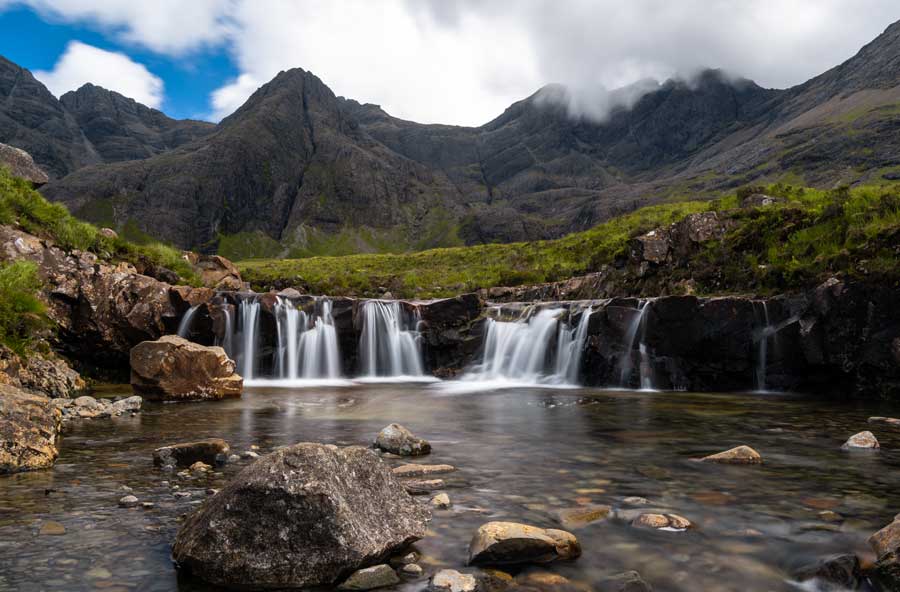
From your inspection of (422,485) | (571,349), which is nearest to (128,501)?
(422,485)

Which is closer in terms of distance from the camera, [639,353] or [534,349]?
[639,353]

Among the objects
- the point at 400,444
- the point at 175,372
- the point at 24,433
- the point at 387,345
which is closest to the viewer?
the point at 24,433

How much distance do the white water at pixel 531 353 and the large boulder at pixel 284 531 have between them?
1862cm

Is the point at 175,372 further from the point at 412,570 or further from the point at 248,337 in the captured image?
the point at 412,570

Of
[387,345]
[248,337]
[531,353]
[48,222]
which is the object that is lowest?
[531,353]

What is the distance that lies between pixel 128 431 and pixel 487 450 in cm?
773

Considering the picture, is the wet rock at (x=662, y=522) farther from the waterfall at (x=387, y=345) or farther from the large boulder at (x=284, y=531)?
the waterfall at (x=387, y=345)

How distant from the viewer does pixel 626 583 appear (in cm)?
460

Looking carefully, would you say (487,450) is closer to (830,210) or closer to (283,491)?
(283,491)

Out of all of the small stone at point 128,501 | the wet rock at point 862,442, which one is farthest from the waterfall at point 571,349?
the small stone at point 128,501

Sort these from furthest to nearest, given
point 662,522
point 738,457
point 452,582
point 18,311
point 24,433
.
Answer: point 18,311 < point 738,457 < point 24,433 < point 662,522 < point 452,582

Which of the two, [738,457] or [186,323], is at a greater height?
[186,323]

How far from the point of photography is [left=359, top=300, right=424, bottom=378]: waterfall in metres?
28.9

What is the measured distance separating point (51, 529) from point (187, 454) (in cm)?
279
